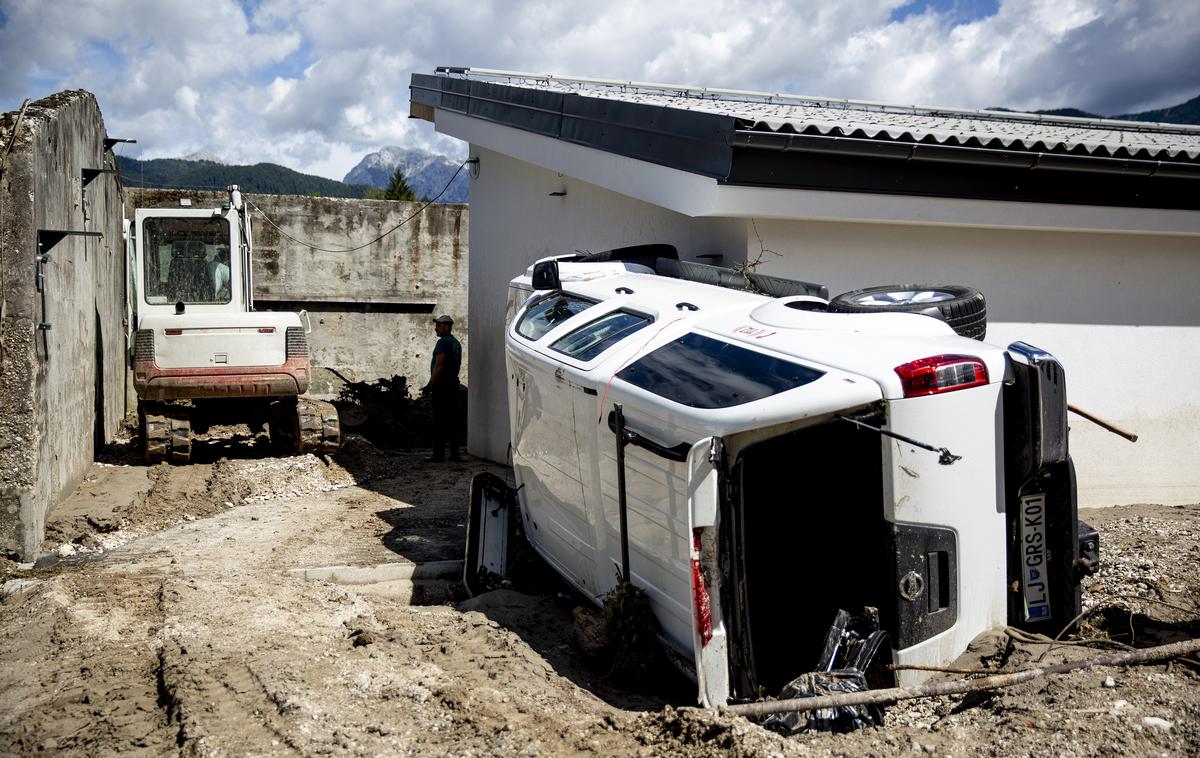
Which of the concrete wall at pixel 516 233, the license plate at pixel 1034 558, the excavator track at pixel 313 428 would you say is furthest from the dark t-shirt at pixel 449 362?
the license plate at pixel 1034 558

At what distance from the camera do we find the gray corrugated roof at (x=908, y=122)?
302 inches

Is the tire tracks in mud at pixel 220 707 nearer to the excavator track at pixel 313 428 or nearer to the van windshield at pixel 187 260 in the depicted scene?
Result: the excavator track at pixel 313 428

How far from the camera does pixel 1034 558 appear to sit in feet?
16.3

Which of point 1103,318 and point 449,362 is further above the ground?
point 1103,318

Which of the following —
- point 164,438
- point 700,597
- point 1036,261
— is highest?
point 1036,261

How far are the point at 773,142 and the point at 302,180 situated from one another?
61.2 meters

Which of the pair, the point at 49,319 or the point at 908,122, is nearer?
the point at 49,319

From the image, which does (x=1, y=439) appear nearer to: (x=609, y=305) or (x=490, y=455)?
(x=609, y=305)

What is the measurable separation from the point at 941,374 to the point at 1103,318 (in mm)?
5496

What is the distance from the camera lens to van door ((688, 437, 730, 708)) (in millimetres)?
4527

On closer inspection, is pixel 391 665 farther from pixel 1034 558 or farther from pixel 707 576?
pixel 1034 558

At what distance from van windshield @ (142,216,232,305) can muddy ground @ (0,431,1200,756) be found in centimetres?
481

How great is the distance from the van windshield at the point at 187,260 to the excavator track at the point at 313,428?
79.7 inches

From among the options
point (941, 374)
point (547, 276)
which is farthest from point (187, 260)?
point (941, 374)
